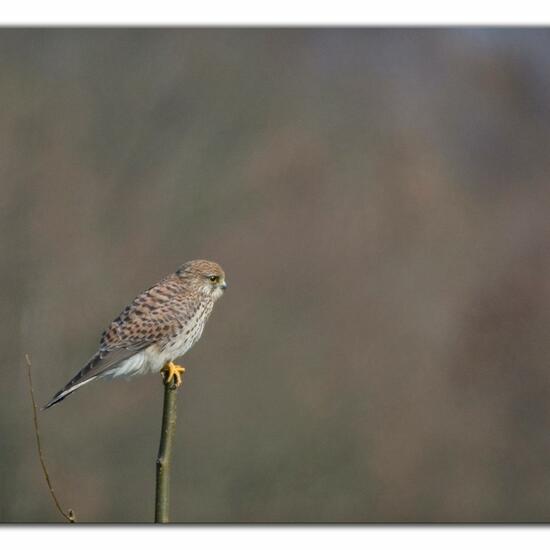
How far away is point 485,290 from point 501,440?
1.74ft

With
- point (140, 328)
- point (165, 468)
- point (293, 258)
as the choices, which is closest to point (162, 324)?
point (140, 328)

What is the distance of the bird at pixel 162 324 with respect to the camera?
2.58m

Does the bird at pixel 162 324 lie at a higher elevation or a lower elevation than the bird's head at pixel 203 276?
lower

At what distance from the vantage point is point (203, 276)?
2.69 metres

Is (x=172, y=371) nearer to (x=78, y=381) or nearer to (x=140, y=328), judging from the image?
(x=140, y=328)

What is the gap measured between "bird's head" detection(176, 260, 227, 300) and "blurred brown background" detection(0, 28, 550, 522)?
11.4 inches

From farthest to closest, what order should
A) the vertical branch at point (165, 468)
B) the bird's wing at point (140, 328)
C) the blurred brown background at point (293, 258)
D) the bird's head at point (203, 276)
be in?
the blurred brown background at point (293, 258) < the bird's head at point (203, 276) < the bird's wing at point (140, 328) < the vertical branch at point (165, 468)

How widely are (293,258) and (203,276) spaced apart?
44 centimetres

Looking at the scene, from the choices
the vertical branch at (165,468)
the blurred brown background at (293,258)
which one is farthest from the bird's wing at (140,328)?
the vertical branch at (165,468)

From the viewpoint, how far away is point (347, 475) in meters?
2.94

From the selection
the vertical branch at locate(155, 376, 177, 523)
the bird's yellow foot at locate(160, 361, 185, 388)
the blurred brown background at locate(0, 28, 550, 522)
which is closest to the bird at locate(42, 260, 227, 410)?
the bird's yellow foot at locate(160, 361, 185, 388)

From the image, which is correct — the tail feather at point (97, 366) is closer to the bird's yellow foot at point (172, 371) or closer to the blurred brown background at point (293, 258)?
the bird's yellow foot at point (172, 371)
